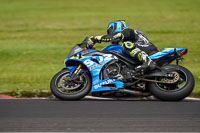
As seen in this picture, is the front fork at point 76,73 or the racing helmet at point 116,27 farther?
the racing helmet at point 116,27

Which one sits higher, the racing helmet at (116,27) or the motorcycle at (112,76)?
the racing helmet at (116,27)

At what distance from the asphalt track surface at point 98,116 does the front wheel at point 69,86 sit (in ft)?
0.51

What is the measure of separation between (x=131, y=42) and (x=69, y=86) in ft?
4.60

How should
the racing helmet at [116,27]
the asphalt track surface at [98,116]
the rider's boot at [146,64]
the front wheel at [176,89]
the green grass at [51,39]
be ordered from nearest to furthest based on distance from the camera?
the asphalt track surface at [98,116] → the front wheel at [176,89] → the rider's boot at [146,64] → the racing helmet at [116,27] → the green grass at [51,39]

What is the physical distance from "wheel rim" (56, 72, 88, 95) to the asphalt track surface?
0.25 meters

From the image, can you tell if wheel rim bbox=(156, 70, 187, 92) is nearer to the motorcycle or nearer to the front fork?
the motorcycle

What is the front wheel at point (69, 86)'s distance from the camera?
8086 millimetres

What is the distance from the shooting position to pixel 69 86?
8125mm

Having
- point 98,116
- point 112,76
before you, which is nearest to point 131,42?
point 112,76

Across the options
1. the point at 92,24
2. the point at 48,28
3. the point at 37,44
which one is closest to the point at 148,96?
the point at 37,44

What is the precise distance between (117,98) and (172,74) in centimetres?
112

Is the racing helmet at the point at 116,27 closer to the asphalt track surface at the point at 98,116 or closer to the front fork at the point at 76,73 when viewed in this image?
the front fork at the point at 76,73

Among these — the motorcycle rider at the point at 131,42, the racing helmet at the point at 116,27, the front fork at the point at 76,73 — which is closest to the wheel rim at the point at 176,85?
the motorcycle rider at the point at 131,42

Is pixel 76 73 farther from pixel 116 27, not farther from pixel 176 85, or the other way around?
pixel 176 85
